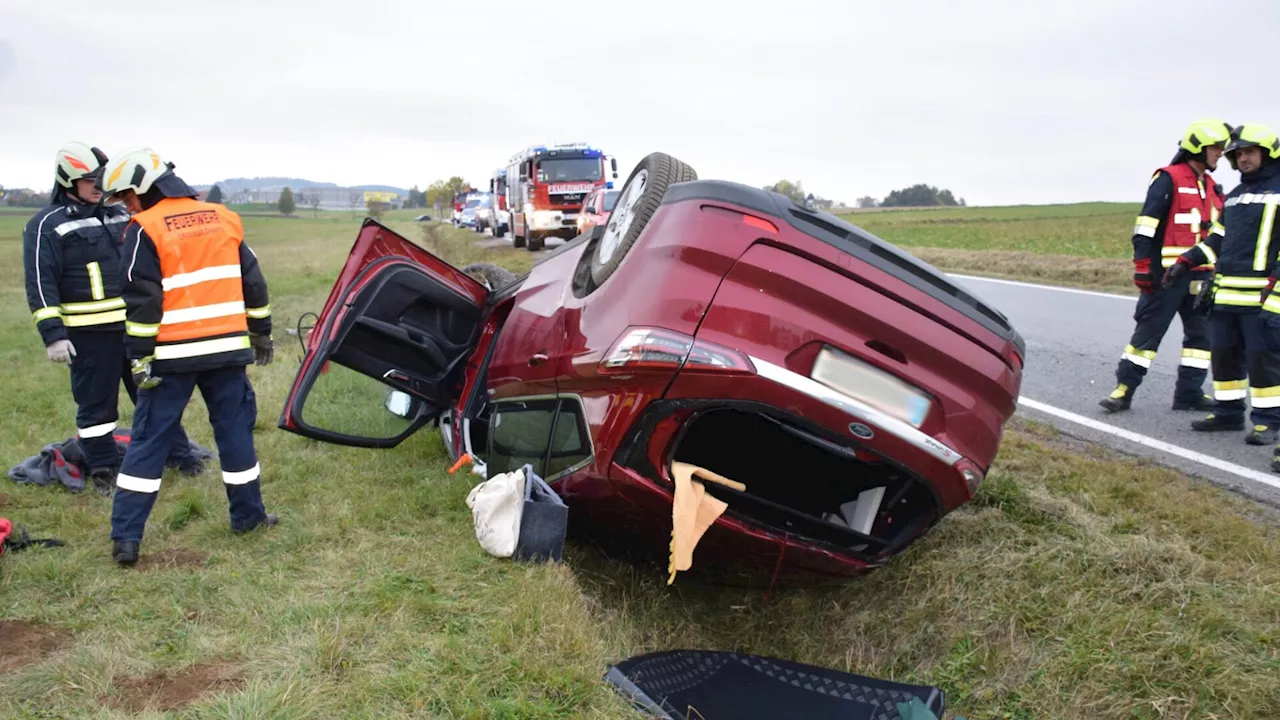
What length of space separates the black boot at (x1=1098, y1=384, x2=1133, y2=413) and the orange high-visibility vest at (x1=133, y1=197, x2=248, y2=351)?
4800mm

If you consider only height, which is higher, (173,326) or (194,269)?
(194,269)

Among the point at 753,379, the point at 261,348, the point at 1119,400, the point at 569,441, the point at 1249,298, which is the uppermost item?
the point at 1249,298

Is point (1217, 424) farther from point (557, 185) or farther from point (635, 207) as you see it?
point (557, 185)

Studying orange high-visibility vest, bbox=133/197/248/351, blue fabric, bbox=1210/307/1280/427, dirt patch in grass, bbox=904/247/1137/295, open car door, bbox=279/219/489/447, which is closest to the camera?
orange high-visibility vest, bbox=133/197/248/351

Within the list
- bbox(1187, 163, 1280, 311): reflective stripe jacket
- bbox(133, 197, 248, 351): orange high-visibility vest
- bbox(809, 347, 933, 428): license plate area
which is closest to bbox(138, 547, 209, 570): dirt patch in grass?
bbox(133, 197, 248, 351): orange high-visibility vest

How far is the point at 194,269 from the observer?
3.82 meters

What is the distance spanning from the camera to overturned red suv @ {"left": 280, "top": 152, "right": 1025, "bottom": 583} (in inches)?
105

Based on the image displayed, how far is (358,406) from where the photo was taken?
14.9 feet

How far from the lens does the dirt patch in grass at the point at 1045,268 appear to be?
37.2 feet

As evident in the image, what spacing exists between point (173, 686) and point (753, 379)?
1.88 m

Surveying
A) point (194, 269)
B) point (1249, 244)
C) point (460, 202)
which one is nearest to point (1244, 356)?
point (1249, 244)

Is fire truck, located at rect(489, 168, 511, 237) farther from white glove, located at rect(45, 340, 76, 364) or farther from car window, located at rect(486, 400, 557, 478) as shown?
car window, located at rect(486, 400, 557, 478)

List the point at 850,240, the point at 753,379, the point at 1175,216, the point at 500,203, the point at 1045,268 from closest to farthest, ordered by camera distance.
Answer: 1. the point at 753,379
2. the point at 850,240
3. the point at 1175,216
4. the point at 1045,268
5. the point at 500,203

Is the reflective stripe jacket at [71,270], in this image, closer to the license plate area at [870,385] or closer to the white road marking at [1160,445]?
the license plate area at [870,385]
